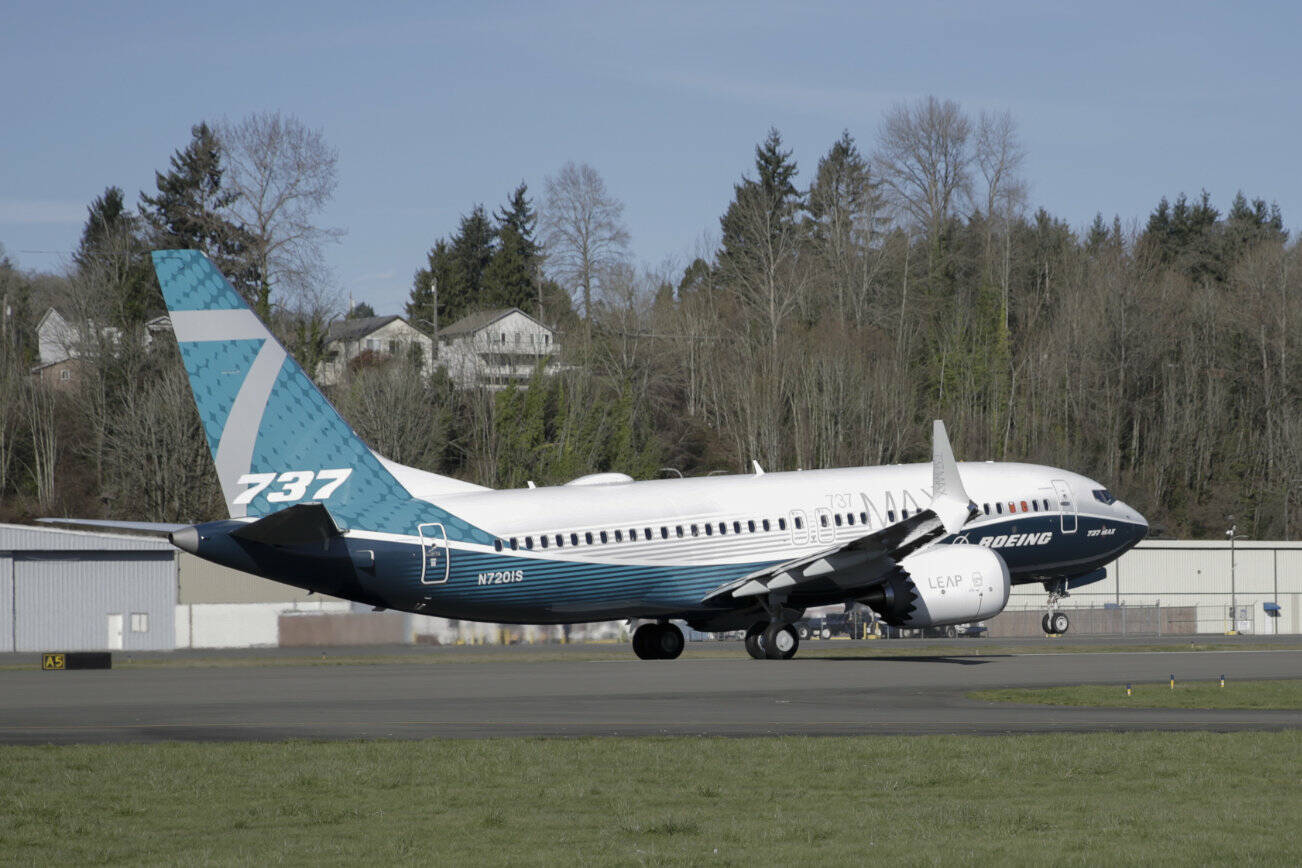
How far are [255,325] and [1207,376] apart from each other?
3332 inches

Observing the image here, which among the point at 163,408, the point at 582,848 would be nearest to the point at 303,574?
the point at 582,848

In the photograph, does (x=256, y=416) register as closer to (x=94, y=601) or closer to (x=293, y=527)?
(x=293, y=527)

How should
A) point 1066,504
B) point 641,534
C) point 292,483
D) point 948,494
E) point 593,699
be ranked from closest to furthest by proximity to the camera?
1. point 593,699
2. point 292,483
3. point 641,534
4. point 948,494
5. point 1066,504

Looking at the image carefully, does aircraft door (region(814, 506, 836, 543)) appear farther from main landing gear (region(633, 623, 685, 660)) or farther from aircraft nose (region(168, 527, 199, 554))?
aircraft nose (region(168, 527, 199, 554))

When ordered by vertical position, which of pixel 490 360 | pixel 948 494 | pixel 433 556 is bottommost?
pixel 433 556

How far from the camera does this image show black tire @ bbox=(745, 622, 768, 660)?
120 ft

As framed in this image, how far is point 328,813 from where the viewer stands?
13.7 metres

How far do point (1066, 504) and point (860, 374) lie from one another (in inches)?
2290

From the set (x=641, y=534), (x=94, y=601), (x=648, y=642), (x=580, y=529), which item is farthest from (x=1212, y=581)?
(x=94, y=601)

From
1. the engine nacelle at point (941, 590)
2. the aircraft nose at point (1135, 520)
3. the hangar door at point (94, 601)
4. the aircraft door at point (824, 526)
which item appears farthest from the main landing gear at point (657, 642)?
the hangar door at point (94, 601)

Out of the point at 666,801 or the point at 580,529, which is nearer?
the point at 666,801

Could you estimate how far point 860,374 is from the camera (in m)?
98.6

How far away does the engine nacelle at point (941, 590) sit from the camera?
35.3m

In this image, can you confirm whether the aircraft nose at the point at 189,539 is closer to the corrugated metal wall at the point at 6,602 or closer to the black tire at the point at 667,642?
the black tire at the point at 667,642
